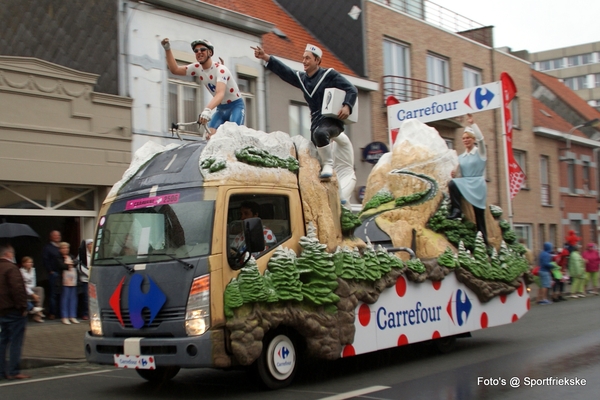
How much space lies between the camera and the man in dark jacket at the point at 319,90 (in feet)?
28.3

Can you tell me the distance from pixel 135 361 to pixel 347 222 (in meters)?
2.85

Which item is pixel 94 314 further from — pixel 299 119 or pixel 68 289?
pixel 299 119

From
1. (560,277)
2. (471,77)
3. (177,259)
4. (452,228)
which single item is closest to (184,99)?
(452,228)

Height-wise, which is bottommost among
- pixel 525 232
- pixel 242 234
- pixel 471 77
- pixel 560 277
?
pixel 560 277

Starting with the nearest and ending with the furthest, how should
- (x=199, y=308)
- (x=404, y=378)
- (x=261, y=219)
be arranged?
(x=199, y=308) → (x=261, y=219) → (x=404, y=378)

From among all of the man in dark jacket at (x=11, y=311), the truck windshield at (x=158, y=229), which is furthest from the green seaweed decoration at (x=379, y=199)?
the man in dark jacket at (x=11, y=311)

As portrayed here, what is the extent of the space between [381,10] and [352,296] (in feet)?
56.1

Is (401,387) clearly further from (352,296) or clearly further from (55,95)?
(55,95)

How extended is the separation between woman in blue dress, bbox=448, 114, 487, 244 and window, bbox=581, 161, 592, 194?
87.6 ft

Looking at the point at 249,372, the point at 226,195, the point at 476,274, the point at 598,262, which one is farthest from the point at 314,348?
the point at 598,262

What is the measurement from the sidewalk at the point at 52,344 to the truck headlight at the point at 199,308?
4.17 metres

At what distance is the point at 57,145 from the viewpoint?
14.4 meters

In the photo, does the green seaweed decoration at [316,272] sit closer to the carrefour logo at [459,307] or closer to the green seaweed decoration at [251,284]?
the green seaweed decoration at [251,284]

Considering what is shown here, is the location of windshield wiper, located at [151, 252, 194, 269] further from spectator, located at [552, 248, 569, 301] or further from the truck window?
spectator, located at [552, 248, 569, 301]
